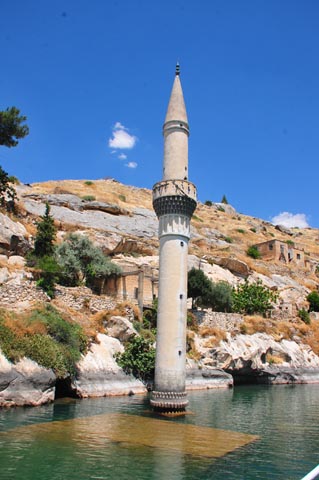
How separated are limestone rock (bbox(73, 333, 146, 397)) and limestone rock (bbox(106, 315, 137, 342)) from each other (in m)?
0.89

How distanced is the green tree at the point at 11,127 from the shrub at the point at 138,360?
41.8 ft

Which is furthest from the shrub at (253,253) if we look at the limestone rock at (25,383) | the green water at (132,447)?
the limestone rock at (25,383)

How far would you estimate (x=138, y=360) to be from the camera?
25.3 metres

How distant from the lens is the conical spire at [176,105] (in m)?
21.8

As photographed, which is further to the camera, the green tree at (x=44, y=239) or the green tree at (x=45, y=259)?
the green tree at (x=44, y=239)

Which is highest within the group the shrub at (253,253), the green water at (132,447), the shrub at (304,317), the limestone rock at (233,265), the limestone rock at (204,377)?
the shrub at (253,253)

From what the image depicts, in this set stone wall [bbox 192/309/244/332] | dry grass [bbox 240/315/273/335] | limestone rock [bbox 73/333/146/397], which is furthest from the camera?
dry grass [bbox 240/315/273/335]

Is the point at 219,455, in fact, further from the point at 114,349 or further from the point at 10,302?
the point at 10,302

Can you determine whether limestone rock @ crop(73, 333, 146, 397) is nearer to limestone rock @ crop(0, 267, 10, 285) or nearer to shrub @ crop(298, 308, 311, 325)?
limestone rock @ crop(0, 267, 10, 285)

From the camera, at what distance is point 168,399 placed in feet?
61.7

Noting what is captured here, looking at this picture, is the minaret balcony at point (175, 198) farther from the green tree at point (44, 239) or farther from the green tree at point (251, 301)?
the green tree at point (251, 301)

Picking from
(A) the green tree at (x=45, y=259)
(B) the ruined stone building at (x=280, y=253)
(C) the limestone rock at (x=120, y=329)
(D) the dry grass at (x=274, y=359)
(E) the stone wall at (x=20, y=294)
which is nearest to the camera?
(E) the stone wall at (x=20, y=294)

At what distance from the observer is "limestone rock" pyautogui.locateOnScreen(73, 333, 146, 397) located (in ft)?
72.5

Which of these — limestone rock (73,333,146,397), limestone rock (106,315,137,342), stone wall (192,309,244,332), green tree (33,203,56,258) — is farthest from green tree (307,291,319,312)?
limestone rock (73,333,146,397)
